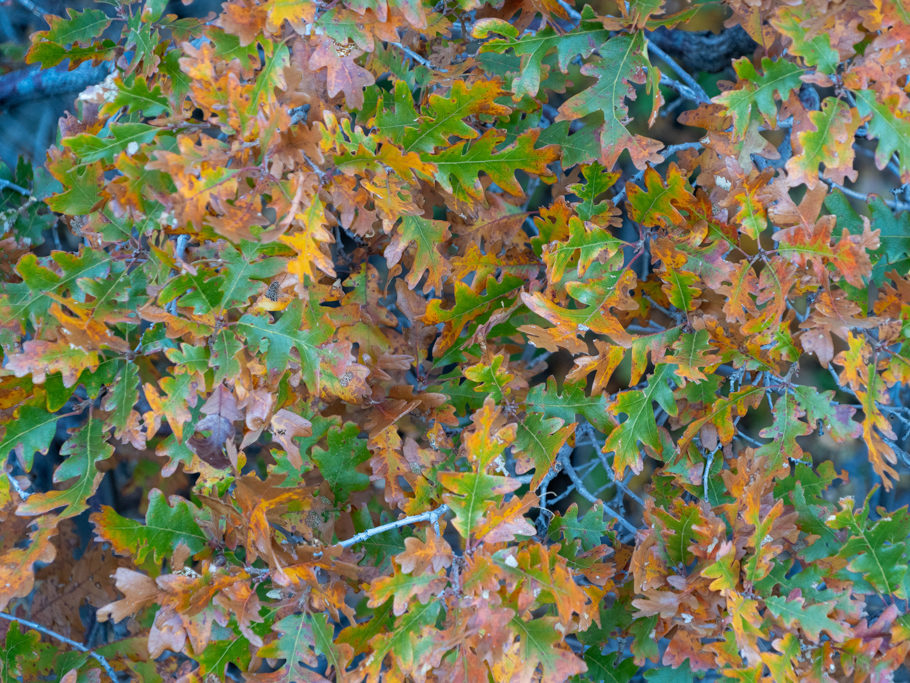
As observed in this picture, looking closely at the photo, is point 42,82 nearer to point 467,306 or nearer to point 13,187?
point 13,187

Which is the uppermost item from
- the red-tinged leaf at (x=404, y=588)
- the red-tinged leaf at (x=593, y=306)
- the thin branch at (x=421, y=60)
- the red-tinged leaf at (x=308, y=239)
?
the thin branch at (x=421, y=60)

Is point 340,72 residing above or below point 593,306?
above

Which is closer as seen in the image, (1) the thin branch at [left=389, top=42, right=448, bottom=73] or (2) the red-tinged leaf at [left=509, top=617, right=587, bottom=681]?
(2) the red-tinged leaf at [left=509, top=617, right=587, bottom=681]

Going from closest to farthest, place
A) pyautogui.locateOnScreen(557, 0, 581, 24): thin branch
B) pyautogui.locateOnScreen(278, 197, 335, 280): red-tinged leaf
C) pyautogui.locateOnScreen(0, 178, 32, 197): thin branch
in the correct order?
pyautogui.locateOnScreen(278, 197, 335, 280): red-tinged leaf → pyautogui.locateOnScreen(557, 0, 581, 24): thin branch → pyautogui.locateOnScreen(0, 178, 32, 197): thin branch

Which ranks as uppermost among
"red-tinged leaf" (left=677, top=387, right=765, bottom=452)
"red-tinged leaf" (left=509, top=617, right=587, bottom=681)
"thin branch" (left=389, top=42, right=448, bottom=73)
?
"thin branch" (left=389, top=42, right=448, bottom=73)

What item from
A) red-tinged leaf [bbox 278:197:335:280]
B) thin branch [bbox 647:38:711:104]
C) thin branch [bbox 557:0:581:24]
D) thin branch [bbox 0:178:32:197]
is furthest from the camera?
thin branch [bbox 0:178:32:197]

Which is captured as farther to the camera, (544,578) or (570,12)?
(570,12)

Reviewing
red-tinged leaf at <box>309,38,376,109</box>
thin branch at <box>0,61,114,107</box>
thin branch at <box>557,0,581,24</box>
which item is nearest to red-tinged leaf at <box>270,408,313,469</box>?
red-tinged leaf at <box>309,38,376,109</box>

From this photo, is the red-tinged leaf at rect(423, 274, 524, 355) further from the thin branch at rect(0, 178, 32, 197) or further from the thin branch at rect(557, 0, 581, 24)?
the thin branch at rect(0, 178, 32, 197)

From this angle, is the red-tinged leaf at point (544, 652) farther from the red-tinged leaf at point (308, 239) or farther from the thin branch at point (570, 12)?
the thin branch at point (570, 12)

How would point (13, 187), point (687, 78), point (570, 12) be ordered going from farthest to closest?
point (13, 187)
point (687, 78)
point (570, 12)

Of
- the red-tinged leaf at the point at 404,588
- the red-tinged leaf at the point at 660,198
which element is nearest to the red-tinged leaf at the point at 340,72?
the red-tinged leaf at the point at 660,198

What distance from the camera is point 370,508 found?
5.51ft

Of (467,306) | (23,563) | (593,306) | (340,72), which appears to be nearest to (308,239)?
(340,72)
